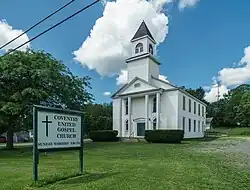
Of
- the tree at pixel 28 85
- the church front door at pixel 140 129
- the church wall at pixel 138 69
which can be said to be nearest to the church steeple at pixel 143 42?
the church wall at pixel 138 69

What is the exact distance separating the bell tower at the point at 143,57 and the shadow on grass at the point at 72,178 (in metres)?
26.0

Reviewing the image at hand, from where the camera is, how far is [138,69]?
114 feet

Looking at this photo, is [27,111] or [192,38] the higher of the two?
[192,38]

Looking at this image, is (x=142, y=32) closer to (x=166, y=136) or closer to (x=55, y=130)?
(x=166, y=136)

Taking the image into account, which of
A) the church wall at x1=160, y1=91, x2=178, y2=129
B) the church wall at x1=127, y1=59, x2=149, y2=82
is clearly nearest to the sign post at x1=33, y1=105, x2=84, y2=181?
the church wall at x1=160, y1=91, x2=178, y2=129

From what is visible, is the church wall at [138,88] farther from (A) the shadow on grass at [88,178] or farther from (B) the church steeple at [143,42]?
(A) the shadow on grass at [88,178]

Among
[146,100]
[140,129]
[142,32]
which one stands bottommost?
[140,129]

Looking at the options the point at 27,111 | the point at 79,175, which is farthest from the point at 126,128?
the point at 79,175

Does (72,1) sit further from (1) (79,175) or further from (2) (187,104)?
(2) (187,104)

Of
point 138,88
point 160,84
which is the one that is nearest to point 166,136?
point 160,84

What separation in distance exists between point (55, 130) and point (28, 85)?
1350cm

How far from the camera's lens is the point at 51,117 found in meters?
7.88

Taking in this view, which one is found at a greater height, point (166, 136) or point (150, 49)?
point (150, 49)

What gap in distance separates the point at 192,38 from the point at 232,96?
6797 cm
